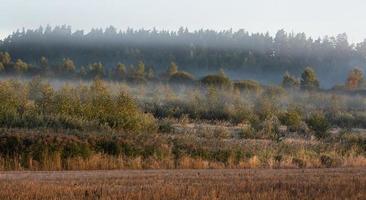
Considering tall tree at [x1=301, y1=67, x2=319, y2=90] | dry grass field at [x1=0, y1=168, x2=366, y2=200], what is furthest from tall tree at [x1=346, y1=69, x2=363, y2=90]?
dry grass field at [x1=0, y1=168, x2=366, y2=200]

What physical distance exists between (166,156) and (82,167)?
4020 millimetres

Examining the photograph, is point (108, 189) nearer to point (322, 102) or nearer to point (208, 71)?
point (322, 102)

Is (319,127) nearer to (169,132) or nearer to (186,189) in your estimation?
(169,132)

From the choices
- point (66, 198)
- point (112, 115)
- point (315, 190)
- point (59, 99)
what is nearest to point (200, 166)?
point (315, 190)

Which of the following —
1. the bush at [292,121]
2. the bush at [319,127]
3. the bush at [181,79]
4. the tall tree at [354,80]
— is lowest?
the tall tree at [354,80]

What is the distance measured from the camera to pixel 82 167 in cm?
2391

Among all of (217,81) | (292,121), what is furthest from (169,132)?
(217,81)

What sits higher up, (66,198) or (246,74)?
(66,198)

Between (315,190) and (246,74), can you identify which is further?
(246,74)

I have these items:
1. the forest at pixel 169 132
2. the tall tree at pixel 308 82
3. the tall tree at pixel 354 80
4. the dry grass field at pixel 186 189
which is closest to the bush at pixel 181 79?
the forest at pixel 169 132

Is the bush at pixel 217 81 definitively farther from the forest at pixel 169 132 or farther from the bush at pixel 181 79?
the bush at pixel 181 79

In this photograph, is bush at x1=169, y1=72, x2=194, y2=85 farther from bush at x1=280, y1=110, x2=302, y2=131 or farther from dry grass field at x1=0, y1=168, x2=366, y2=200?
dry grass field at x1=0, y1=168, x2=366, y2=200

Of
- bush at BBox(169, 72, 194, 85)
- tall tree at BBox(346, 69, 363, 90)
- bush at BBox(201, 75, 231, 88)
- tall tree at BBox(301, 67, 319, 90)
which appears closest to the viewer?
bush at BBox(201, 75, 231, 88)

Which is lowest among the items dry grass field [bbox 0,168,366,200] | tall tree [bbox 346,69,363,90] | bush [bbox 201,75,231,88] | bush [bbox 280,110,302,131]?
tall tree [bbox 346,69,363,90]
